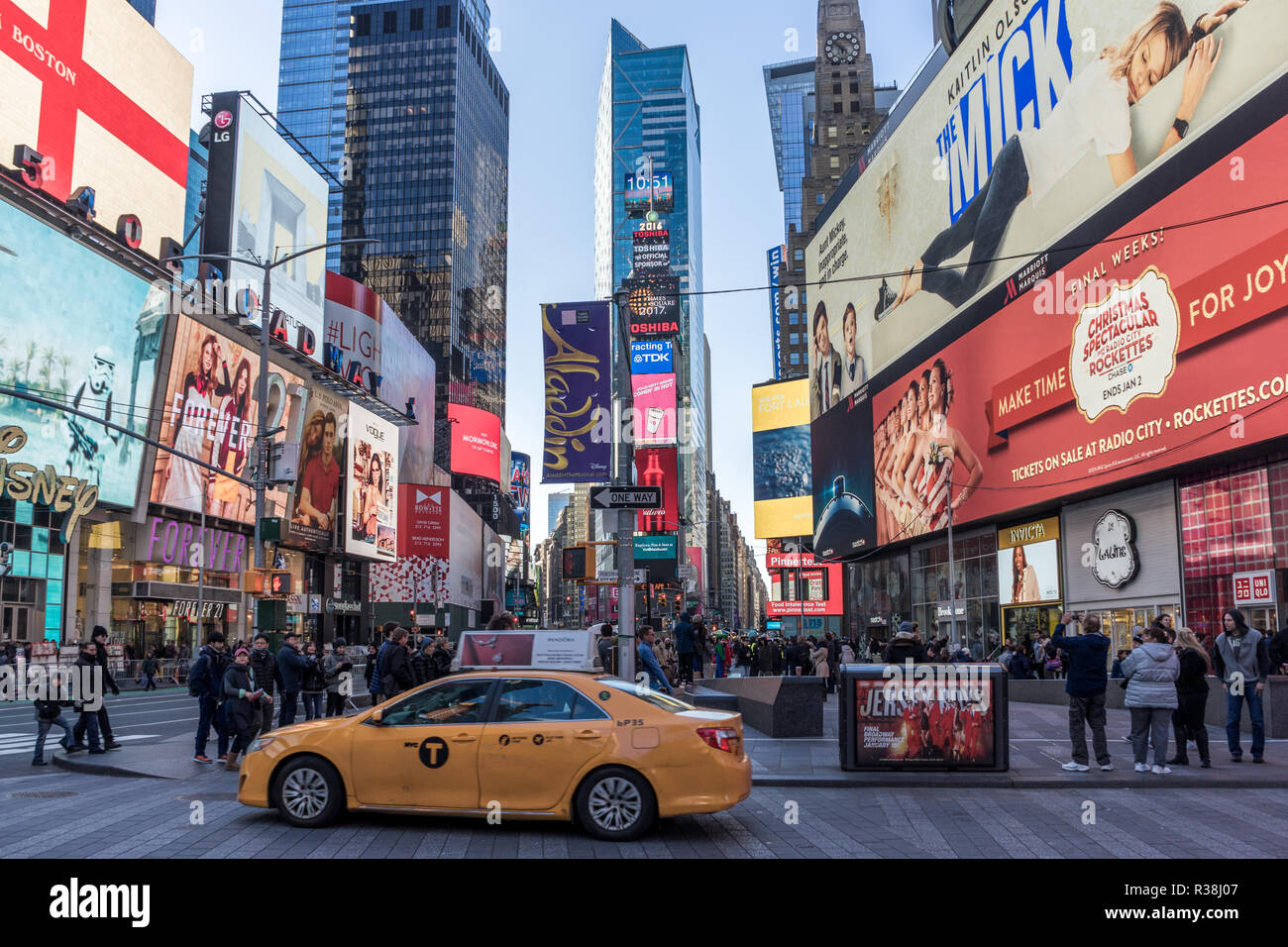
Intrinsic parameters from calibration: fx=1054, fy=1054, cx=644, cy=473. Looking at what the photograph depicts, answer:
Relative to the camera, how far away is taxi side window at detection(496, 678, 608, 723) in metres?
9.12

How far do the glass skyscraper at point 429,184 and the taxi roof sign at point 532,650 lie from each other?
5064 inches

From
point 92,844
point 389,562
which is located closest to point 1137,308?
point 92,844

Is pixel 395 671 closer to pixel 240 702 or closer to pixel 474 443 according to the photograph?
pixel 240 702

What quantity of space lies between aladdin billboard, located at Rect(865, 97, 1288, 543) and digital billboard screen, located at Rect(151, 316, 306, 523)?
3174 cm

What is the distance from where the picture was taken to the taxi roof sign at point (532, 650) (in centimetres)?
1631

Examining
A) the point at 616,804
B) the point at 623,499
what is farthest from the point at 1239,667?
the point at 616,804

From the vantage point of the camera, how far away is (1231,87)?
79.6 feet

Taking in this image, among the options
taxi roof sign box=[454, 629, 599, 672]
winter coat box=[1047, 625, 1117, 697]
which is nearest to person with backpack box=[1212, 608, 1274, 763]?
winter coat box=[1047, 625, 1117, 697]

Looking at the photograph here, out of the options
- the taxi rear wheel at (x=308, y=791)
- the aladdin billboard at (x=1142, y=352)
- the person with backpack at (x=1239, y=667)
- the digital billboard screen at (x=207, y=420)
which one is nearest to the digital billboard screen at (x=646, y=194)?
the digital billboard screen at (x=207, y=420)

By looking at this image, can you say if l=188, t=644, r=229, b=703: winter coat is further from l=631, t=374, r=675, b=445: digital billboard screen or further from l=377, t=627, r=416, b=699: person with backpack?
l=631, t=374, r=675, b=445: digital billboard screen

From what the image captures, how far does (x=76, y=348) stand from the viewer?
142 ft

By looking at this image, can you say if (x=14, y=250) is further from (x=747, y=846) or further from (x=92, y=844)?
(x=747, y=846)

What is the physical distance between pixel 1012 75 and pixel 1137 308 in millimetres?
11847

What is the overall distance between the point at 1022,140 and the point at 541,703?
3136 centimetres
